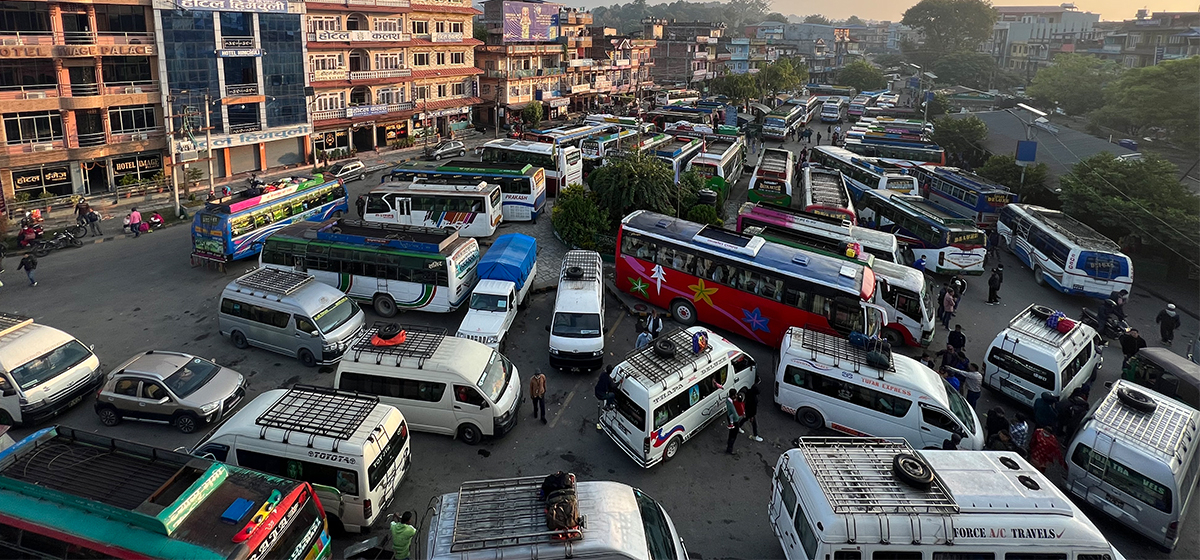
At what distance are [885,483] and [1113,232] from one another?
25629 mm

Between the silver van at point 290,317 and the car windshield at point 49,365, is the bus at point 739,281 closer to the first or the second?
the silver van at point 290,317

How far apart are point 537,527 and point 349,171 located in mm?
34046

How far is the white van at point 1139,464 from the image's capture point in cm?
1117

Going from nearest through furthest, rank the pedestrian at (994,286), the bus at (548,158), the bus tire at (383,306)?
the bus tire at (383,306)
the pedestrian at (994,286)
the bus at (548,158)

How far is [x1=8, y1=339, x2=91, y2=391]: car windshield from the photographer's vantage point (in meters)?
14.1

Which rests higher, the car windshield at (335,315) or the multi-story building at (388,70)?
the multi-story building at (388,70)

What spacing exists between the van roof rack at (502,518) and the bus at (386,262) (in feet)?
36.7

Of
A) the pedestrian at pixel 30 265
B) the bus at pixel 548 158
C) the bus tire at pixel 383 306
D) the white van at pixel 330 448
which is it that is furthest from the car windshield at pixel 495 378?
the bus at pixel 548 158

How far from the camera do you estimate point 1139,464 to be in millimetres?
11414

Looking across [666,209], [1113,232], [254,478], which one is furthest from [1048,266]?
[254,478]

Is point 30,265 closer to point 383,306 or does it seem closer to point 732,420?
point 383,306

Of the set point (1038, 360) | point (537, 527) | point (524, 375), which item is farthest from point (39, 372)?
point (1038, 360)

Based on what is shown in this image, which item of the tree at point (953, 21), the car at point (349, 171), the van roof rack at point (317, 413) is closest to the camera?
the van roof rack at point (317, 413)

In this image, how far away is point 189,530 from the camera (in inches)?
336
